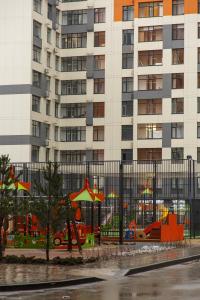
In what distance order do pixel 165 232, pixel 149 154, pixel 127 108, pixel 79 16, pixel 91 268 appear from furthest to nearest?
pixel 79 16 < pixel 127 108 < pixel 149 154 < pixel 165 232 < pixel 91 268

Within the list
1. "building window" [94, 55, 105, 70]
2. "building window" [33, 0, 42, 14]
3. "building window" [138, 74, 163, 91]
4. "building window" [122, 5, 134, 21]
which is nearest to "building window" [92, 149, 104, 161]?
"building window" [138, 74, 163, 91]

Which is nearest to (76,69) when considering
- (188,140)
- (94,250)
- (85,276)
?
(188,140)

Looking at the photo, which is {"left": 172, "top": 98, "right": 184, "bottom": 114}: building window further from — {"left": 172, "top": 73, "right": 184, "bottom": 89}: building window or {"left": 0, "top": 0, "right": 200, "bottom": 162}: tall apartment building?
{"left": 172, "top": 73, "right": 184, "bottom": 89}: building window

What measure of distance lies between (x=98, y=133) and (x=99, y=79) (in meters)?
6.29

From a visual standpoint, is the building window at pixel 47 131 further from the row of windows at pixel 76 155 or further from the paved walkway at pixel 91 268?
the paved walkway at pixel 91 268

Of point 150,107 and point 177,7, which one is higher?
point 177,7

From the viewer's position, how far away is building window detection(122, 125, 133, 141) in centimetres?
7895

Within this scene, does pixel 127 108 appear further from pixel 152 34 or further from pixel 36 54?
pixel 36 54

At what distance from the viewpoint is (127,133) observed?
79.3m

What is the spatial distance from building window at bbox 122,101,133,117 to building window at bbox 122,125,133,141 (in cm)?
136

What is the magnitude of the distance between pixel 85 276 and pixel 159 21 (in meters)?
62.7

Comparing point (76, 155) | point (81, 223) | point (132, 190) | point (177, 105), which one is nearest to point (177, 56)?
point (177, 105)

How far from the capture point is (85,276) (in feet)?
62.0

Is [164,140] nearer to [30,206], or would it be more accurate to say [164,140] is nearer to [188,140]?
[188,140]
